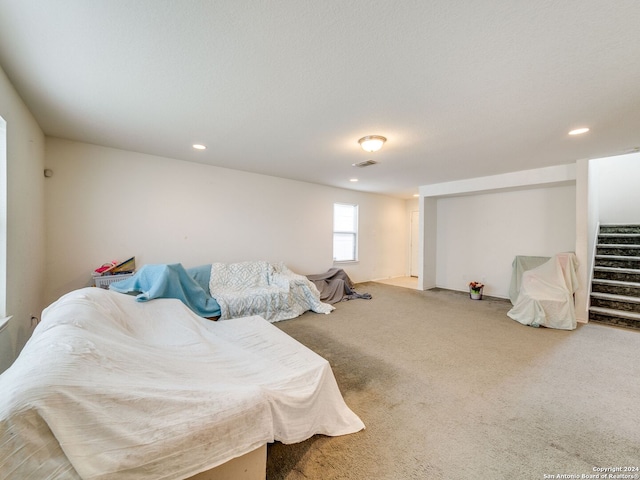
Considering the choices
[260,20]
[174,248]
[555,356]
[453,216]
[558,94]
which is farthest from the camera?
[453,216]

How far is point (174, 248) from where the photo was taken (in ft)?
12.3

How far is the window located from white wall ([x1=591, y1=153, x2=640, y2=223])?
4.90 m

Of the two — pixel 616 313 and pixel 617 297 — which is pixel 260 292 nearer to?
pixel 616 313

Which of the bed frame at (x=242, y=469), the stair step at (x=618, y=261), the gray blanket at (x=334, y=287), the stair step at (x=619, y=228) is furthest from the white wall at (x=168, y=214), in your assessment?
the stair step at (x=619, y=228)

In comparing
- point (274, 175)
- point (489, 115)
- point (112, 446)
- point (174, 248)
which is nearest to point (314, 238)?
point (274, 175)

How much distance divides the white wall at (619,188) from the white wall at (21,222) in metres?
8.34

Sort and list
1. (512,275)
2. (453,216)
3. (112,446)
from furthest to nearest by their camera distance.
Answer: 1. (453,216)
2. (512,275)
3. (112,446)

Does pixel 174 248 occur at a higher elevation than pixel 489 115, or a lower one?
lower

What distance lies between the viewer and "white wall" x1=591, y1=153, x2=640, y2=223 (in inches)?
192

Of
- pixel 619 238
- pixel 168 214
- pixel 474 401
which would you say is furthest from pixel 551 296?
pixel 168 214

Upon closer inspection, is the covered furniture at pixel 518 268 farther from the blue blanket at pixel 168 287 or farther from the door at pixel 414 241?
the blue blanket at pixel 168 287

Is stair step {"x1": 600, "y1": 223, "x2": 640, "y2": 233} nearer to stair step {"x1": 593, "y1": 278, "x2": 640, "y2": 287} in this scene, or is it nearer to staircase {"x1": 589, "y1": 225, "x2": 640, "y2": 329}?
staircase {"x1": 589, "y1": 225, "x2": 640, "y2": 329}

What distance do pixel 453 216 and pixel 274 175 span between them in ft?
14.1

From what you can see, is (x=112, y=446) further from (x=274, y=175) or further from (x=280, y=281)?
(x=274, y=175)
